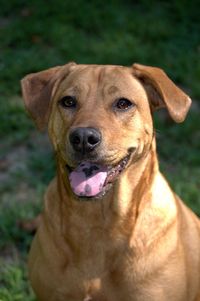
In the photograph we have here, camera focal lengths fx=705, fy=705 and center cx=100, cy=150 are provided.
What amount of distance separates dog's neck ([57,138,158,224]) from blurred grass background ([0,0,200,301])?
102 cm

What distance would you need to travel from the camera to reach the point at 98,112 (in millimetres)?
3711

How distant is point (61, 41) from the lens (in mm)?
7949

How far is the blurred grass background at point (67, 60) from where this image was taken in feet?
17.9

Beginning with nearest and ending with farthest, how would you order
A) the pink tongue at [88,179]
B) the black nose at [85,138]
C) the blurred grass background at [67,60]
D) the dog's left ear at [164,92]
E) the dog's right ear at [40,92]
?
the black nose at [85,138], the pink tongue at [88,179], the dog's left ear at [164,92], the dog's right ear at [40,92], the blurred grass background at [67,60]

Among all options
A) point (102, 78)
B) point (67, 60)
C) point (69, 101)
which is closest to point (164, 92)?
point (102, 78)

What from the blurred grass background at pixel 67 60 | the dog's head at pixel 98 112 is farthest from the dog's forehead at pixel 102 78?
the blurred grass background at pixel 67 60

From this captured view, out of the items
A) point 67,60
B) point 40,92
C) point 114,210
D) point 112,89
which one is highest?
point 112,89

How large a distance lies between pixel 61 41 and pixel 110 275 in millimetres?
4506

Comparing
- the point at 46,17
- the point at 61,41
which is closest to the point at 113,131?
the point at 61,41

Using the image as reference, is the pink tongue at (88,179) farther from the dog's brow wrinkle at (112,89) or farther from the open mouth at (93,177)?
the dog's brow wrinkle at (112,89)

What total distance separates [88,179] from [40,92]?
0.63m

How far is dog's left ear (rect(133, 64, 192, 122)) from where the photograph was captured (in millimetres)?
3809

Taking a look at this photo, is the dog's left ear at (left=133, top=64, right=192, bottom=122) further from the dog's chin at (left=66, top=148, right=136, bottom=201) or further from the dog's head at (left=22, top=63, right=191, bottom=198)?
the dog's chin at (left=66, top=148, right=136, bottom=201)

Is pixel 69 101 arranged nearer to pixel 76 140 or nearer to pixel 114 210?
pixel 76 140
